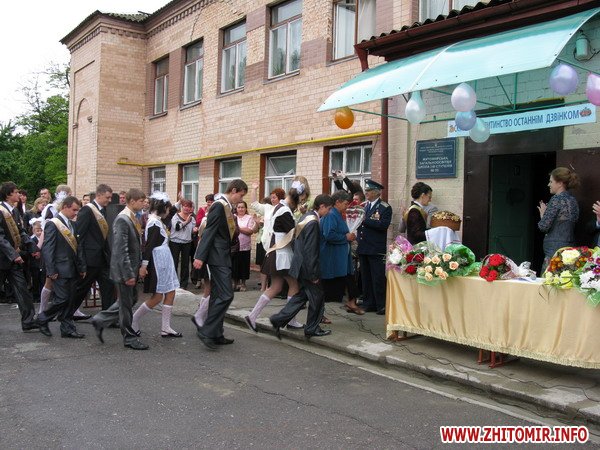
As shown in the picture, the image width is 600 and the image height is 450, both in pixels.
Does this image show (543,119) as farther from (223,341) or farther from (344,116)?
(223,341)

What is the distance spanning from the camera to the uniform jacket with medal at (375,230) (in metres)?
8.75

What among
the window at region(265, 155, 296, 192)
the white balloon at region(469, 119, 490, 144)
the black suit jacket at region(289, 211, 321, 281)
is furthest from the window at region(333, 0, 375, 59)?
the black suit jacket at region(289, 211, 321, 281)

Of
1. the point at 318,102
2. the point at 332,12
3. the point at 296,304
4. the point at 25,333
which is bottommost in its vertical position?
the point at 25,333

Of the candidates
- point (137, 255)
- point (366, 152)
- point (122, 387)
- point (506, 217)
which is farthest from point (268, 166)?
point (122, 387)

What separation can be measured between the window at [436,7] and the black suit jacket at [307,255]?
484 centimetres

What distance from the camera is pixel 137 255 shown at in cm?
704

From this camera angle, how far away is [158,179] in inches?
751

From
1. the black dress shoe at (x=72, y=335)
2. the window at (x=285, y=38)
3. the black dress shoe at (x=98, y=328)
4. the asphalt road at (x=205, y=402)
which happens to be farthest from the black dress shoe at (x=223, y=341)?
the window at (x=285, y=38)

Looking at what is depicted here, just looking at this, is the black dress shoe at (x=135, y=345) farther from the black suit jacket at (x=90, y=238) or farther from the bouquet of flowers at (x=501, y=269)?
the bouquet of flowers at (x=501, y=269)

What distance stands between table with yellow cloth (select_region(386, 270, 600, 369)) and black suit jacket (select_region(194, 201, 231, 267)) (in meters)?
1.98

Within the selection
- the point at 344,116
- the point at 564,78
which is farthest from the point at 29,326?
the point at 564,78

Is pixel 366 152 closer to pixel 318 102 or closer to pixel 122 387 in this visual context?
pixel 318 102

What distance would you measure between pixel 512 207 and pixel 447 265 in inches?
133

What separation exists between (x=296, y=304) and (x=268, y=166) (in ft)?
22.8
